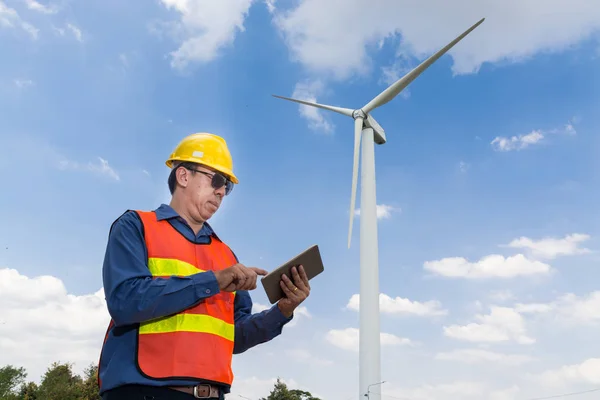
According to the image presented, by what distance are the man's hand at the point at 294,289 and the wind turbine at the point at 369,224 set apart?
1699 centimetres

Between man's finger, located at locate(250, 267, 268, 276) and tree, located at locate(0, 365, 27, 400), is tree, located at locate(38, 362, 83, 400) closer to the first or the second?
tree, located at locate(0, 365, 27, 400)

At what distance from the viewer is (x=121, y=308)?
13.4 ft

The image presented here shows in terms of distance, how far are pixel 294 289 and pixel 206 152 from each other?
1.37m

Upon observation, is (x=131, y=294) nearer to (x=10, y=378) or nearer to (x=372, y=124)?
(x=372, y=124)

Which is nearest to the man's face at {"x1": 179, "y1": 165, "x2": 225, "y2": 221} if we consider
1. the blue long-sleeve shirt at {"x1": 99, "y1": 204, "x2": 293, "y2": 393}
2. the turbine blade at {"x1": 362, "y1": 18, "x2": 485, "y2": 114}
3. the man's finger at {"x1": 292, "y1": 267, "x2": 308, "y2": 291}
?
the blue long-sleeve shirt at {"x1": 99, "y1": 204, "x2": 293, "y2": 393}

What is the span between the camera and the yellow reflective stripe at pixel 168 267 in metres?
4.52

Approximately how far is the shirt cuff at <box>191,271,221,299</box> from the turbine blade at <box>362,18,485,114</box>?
71.8 ft

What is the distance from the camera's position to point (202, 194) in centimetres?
504

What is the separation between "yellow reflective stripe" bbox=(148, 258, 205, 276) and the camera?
452 cm

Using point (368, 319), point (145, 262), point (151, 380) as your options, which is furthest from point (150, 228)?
point (368, 319)

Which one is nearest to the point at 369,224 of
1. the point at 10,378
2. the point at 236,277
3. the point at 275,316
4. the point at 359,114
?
the point at 359,114

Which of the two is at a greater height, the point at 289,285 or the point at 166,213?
the point at 166,213

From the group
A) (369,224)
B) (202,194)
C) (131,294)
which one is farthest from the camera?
(369,224)

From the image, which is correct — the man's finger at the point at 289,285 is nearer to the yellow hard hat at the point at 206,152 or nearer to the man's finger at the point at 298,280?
the man's finger at the point at 298,280
